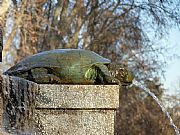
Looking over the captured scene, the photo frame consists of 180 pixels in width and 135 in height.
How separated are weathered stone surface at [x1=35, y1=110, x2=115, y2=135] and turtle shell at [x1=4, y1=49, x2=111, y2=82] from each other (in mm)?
323

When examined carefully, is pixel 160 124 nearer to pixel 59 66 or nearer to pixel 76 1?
pixel 76 1

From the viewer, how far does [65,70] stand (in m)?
5.34

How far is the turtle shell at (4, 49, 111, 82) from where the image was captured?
5.35 m

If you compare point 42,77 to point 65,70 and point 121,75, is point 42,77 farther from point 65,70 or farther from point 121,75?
point 121,75

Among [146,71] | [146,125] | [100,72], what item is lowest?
[146,125]

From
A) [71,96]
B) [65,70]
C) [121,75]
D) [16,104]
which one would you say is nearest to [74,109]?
[71,96]

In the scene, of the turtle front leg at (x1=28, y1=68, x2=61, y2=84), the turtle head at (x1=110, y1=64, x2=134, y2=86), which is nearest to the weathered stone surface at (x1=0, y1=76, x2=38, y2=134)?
the turtle front leg at (x1=28, y1=68, x2=61, y2=84)

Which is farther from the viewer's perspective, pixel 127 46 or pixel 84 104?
pixel 127 46

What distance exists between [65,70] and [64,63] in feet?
0.23

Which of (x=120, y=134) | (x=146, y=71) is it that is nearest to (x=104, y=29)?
(x=146, y=71)

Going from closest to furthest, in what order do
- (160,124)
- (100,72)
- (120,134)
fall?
1. (100,72)
2. (120,134)
3. (160,124)

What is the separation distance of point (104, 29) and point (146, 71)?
2261 millimetres

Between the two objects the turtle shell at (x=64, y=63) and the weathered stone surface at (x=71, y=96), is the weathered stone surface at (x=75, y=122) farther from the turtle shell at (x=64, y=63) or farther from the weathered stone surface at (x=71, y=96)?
the turtle shell at (x=64, y=63)

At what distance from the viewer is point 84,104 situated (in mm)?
5383
